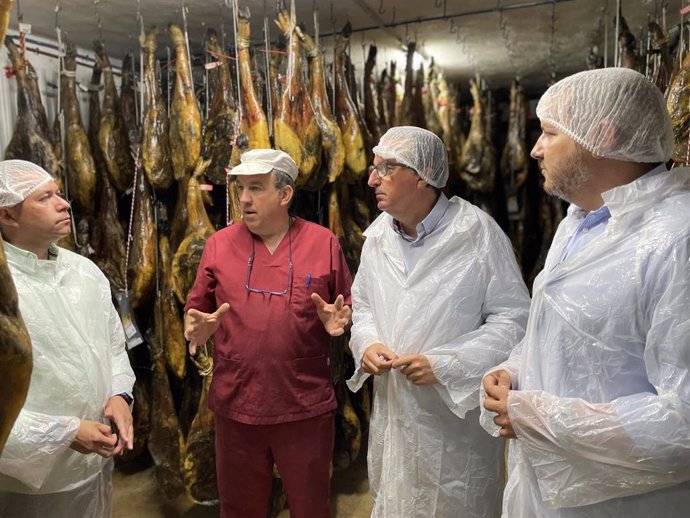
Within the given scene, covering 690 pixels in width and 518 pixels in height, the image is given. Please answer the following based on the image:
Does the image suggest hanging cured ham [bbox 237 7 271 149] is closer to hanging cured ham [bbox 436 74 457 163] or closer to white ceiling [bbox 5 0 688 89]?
white ceiling [bbox 5 0 688 89]

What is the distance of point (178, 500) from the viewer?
328cm

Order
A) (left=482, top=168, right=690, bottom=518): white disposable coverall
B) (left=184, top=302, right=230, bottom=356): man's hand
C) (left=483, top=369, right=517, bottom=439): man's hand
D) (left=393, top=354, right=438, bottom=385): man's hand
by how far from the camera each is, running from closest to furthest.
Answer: (left=482, top=168, right=690, bottom=518): white disposable coverall, (left=483, top=369, right=517, bottom=439): man's hand, (left=393, top=354, right=438, bottom=385): man's hand, (left=184, top=302, right=230, bottom=356): man's hand

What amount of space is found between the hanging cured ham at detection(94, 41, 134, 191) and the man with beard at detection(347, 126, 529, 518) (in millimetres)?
1762

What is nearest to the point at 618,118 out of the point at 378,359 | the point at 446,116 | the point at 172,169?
the point at 378,359

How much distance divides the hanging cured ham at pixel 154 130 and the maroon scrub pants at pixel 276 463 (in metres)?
1.41

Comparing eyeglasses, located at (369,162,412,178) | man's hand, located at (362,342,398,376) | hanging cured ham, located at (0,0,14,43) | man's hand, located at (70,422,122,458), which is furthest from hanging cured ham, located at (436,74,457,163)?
hanging cured ham, located at (0,0,14,43)

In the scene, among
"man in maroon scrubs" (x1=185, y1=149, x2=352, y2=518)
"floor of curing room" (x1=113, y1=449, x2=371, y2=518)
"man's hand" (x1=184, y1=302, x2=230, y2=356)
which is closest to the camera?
"man's hand" (x1=184, y1=302, x2=230, y2=356)

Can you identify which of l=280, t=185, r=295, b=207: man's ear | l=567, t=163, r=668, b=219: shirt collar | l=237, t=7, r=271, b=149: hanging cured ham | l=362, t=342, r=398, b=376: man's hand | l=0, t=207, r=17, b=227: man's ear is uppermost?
l=237, t=7, r=271, b=149: hanging cured ham

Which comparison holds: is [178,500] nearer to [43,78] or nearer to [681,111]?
[43,78]

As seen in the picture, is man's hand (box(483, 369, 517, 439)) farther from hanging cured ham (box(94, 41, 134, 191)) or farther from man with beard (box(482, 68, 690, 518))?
hanging cured ham (box(94, 41, 134, 191))

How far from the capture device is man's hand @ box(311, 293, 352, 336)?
216cm

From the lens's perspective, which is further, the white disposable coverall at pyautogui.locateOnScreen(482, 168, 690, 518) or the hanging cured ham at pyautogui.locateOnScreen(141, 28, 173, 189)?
the hanging cured ham at pyautogui.locateOnScreen(141, 28, 173, 189)

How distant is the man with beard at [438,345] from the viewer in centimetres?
200

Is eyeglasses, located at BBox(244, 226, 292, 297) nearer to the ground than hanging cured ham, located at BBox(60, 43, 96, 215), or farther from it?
nearer to the ground
